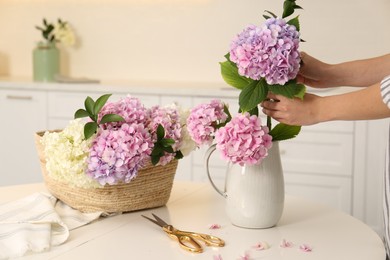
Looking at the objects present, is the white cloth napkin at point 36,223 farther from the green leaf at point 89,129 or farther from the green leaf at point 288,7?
the green leaf at point 288,7

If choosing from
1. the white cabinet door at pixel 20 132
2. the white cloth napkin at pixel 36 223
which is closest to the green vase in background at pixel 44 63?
the white cabinet door at pixel 20 132

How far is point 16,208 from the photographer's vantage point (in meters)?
1.50

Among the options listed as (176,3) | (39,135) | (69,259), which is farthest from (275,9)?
(69,259)

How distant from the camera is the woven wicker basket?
1.52 m

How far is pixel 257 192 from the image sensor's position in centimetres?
141

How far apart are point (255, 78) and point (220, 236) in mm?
347

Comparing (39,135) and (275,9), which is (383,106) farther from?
(275,9)

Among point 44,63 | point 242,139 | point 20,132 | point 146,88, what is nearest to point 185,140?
point 242,139

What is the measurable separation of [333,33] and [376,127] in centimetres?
76

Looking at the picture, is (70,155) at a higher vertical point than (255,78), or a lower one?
lower

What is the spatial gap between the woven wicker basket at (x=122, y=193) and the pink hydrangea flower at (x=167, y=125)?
0.05 meters

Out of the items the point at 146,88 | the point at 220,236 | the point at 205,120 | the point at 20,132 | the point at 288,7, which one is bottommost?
the point at 20,132

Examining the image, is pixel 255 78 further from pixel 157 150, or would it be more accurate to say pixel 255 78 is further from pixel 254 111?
pixel 157 150

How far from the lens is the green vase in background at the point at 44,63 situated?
391cm
